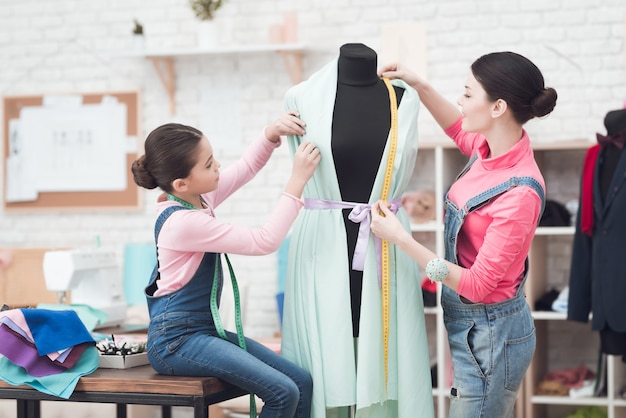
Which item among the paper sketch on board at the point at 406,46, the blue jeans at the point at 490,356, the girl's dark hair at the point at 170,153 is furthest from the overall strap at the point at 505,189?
the paper sketch on board at the point at 406,46

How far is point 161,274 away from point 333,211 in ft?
1.77

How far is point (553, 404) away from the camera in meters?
5.16

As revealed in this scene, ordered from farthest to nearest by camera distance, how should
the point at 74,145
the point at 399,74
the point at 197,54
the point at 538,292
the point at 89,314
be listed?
the point at 74,145 → the point at 197,54 → the point at 538,292 → the point at 89,314 → the point at 399,74

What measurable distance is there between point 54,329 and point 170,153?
63 centimetres

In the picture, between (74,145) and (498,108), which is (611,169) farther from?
(74,145)

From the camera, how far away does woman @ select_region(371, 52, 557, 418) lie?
2.41 m

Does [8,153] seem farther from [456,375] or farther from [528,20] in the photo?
[456,375]

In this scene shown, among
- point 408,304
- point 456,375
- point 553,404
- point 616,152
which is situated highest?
point 616,152

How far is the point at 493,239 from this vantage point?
94.5 inches

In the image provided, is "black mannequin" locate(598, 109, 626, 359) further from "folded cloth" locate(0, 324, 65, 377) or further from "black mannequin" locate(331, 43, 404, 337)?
"folded cloth" locate(0, 324, 65, 377)

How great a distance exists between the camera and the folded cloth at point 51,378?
100 inches

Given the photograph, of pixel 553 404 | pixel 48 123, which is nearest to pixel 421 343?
pixel 553 404

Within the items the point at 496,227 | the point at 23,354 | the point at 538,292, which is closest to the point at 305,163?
the point at 496,227

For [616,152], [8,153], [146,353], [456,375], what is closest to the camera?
[456,375]
